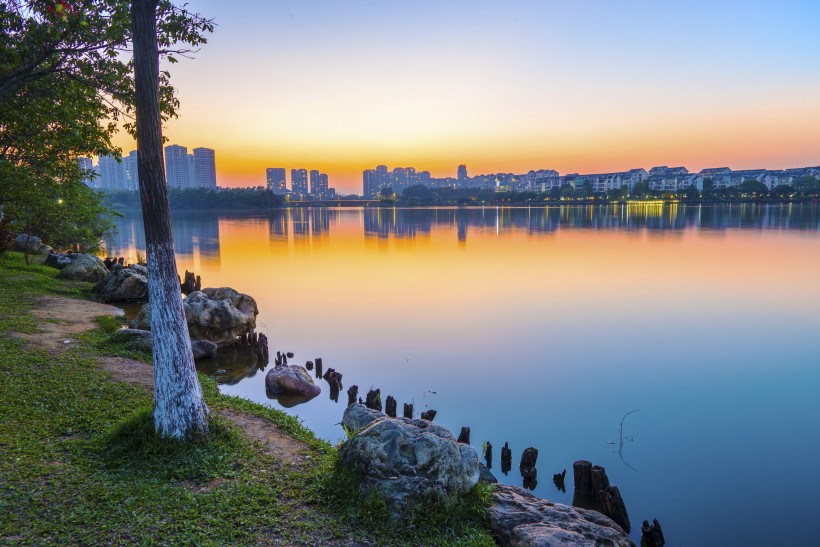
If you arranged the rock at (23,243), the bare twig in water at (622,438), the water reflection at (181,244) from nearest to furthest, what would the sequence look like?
the bare twig in water at (622,438)
the rock at (23,243)
the water reflection at (181,244)

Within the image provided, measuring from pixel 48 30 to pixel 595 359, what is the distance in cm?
1834

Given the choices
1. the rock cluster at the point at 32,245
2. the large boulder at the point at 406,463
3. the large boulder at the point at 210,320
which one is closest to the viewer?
the large boulder at the point at 406,463

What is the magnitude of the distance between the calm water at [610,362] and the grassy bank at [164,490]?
4.31m

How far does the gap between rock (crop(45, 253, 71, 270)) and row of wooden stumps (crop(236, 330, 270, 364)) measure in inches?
633

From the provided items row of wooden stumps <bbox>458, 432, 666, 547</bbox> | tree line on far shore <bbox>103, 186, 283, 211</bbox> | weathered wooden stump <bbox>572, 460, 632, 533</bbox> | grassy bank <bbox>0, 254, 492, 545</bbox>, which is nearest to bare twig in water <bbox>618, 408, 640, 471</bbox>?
row of wooden stumps <bbox>458, 432, 666, 547</bbox>

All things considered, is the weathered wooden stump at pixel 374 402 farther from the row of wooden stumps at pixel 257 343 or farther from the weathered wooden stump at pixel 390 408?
the row of wooden stumps at pixel 257 343

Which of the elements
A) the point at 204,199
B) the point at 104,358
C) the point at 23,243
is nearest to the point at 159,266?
the point at 104,358

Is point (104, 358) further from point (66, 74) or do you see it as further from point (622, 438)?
point (622, 438)

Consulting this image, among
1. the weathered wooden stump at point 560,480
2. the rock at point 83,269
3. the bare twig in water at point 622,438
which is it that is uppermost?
the rock at point 83,269

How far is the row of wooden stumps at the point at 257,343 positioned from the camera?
1709 cm

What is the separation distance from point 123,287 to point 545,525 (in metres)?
22.2

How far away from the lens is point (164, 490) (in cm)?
634

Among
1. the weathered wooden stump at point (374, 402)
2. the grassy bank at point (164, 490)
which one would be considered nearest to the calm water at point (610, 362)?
the weathered wooden stump at point (374, 402)

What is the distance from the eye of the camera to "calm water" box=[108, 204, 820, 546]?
1026 centimetres
